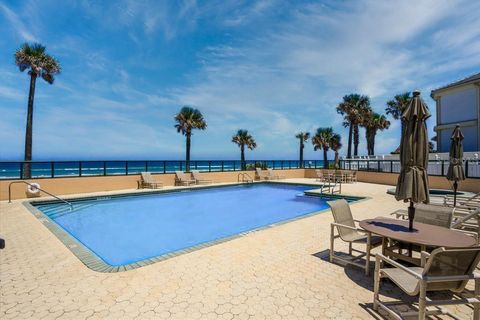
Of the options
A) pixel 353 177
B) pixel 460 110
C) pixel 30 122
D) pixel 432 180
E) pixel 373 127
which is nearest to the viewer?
pixel 432 180

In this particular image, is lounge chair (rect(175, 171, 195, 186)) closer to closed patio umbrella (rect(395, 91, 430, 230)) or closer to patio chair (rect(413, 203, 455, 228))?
patio chair (rect(413, 203, 455, 228))

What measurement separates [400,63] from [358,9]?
5.66 meters

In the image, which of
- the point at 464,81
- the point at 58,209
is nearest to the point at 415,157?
the point at 58,209

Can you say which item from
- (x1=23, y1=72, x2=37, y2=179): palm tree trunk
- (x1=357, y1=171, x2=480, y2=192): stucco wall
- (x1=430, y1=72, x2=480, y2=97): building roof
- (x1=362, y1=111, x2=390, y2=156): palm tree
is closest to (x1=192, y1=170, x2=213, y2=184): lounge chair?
(x1=23, y1=72, x2=37, y2=179): palm tree trunk

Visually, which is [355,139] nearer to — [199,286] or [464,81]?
[464,81]

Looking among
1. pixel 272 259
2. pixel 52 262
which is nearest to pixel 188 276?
pixel 272 259

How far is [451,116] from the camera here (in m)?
19.5

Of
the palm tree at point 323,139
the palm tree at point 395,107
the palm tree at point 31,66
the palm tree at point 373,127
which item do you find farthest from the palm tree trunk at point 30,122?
the palm tree at point 395,107

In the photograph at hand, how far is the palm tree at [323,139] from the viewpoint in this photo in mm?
27219

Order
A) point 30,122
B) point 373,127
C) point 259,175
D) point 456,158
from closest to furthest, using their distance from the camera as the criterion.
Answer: point 456,158, point 30,122, point 259,175, point 373,127

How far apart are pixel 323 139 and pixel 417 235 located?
25174 millimetres

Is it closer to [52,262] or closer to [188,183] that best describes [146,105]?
[188,183]

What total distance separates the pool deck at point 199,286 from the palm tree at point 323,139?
2367 centimetres

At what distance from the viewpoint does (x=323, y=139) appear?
89.3 ft
